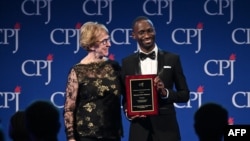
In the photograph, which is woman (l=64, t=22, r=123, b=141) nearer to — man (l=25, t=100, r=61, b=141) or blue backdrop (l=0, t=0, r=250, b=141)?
man (l=25, t=100, r=61, b=141)

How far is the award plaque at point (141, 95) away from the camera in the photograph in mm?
4578

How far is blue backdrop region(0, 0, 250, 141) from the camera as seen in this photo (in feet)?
21.6

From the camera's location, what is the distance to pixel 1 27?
6723mm

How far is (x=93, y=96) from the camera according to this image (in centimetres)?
445

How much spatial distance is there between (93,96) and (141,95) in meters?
0.39

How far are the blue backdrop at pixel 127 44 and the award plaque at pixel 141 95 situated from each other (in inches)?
79.7

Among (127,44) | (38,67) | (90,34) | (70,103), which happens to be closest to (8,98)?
(38,67)

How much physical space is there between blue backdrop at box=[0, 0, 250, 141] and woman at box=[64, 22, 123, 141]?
84.7 inches

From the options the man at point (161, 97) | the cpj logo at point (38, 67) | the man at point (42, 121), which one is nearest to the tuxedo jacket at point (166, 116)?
the man at point (161, 97)

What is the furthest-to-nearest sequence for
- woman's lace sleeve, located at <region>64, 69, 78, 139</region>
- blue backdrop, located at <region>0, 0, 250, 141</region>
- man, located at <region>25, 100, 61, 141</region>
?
blue backdrop, located at <region>0, 0, 250, 141</region>, man, located at <region>25, 100, 61, 141</region>, woman's lace sleeve, located at <region>64, 69, 78, 139</region>

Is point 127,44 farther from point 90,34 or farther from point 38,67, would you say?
point 90,34

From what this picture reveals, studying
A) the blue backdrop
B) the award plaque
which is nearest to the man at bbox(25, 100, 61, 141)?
the blue backdrop

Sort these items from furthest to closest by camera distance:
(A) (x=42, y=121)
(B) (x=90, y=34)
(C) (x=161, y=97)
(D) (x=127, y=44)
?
(D) (x=127, y=44) → (A) (x=42, y=121) → (C) (x=161, y=97) → (B) (x=90, y=34)

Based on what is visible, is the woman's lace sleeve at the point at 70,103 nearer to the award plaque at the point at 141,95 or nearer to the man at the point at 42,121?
the award plaque at the point at 141,95
